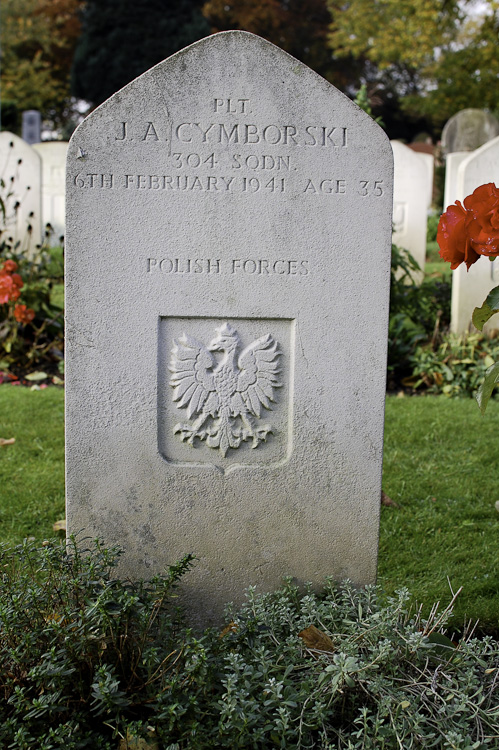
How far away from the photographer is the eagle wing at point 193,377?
2.72 meters

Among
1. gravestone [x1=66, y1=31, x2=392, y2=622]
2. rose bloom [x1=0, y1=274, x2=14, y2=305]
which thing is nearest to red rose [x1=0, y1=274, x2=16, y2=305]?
rose bloom [x1=0, y1=274, x2=14, y2=305]

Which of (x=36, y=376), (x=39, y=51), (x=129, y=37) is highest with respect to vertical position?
(x=39, y=51)

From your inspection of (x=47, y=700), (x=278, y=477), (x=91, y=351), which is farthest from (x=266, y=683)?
(x=91, y=351)

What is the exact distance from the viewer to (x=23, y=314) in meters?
5.93

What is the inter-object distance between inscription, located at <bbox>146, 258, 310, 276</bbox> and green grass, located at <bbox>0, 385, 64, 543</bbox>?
150cm

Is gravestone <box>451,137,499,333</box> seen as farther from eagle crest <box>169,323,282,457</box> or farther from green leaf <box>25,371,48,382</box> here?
eagle crest <box>169,323,282,457</box>

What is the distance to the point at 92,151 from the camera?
258 centimetres

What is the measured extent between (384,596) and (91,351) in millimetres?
1452

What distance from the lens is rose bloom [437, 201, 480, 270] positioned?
7.21ft

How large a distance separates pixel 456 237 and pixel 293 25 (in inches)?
1116

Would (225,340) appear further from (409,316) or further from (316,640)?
(409,316)

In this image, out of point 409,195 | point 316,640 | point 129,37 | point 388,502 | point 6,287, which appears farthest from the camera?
point 129,37

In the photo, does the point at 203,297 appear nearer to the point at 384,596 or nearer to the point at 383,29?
the point at 384,596

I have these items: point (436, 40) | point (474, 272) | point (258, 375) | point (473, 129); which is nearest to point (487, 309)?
point (258, 375)
